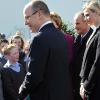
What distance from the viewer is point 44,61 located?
5.18m

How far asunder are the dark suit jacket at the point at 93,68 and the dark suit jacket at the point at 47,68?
1.11 ft

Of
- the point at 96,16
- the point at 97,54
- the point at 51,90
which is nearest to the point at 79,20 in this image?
the point at 96,16

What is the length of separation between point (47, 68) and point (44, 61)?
116 millimetres

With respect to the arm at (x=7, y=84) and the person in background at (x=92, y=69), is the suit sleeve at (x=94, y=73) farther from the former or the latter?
the arm at (x=7, y=84)

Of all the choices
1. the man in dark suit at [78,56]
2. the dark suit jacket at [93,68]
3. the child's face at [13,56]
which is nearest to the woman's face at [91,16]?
the dark suit jacket at [93,68]

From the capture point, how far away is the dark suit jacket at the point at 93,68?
560 cm

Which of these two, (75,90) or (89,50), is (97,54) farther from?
(75,90)

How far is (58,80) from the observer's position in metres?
5.34

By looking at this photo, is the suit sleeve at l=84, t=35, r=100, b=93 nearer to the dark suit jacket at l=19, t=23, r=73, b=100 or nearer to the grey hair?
the dark suit jacket at l=19, t=23, r=73, b=100

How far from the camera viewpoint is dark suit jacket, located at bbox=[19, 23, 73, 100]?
17.0ft

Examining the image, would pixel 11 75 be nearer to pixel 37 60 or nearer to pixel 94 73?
pixel 94 73

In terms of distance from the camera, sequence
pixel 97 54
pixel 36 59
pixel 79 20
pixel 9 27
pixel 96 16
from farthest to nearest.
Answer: pixel 9 27, pixel 79 20, pixel 96 16, pixel 97 54, pixel 36 59

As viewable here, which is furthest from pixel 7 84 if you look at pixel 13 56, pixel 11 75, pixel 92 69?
pixel 92 69

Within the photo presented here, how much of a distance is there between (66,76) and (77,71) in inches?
44.5
